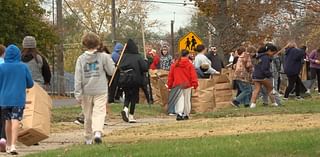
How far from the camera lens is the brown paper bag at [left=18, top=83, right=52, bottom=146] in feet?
40.8

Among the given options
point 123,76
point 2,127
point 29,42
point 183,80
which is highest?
point 29,42

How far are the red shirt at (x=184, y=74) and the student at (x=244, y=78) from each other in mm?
3840

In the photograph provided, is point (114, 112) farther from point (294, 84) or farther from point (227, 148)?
point (227, 148)

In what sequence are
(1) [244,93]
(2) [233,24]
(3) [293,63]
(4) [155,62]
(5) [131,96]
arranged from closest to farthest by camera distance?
(5) [131,96] < (1) [244,93] < (3) [293,63] < (4) [155,62] < (2) [233,24]

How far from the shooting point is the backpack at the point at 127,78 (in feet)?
59.0

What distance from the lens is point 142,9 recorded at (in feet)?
279

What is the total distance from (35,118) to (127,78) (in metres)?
5.61

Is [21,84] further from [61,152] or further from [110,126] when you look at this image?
[110,126]

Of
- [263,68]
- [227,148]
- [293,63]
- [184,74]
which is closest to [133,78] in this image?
[184,74]

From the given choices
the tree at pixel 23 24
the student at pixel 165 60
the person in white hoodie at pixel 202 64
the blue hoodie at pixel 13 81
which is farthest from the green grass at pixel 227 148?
the tree at pixel 23 24

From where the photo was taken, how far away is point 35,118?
41.2 feet

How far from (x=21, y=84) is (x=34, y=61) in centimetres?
199

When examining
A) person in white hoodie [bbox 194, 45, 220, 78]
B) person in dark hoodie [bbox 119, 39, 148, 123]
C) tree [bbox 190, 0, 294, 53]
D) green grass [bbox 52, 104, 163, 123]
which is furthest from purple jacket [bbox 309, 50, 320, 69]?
person in dark hoodie [bbox 119, 39, 148, 123]

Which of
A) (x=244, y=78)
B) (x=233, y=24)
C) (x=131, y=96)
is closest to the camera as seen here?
(x=131, y=96)
